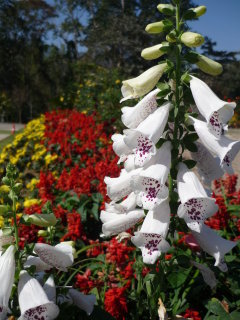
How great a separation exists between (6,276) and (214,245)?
898mm

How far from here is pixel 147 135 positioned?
1.40 m

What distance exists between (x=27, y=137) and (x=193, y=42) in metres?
6.80

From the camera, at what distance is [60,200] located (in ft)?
12.9

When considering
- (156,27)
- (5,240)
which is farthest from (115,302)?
(156,27)

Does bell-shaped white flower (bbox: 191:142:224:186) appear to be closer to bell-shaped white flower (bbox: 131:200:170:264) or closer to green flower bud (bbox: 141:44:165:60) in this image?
bell-shaped white flower (bbox: 131:200:170:264)

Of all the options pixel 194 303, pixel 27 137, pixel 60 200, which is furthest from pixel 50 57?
→ pixel 194 303

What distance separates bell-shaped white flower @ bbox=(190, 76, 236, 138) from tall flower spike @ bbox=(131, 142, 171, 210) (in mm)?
211

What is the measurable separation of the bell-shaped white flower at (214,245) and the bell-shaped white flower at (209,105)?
1.65 feet

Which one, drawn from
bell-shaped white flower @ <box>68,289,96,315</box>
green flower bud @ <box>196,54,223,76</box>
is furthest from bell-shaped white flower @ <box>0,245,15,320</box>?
green flower bud @ <box>196,54,223,76</box>

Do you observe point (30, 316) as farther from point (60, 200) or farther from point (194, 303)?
point (60, 200)

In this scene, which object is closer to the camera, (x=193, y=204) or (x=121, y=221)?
(x=193, y=204)

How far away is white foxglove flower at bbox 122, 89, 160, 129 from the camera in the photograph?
153cm

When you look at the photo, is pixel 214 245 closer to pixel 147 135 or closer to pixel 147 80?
pixel 147 135

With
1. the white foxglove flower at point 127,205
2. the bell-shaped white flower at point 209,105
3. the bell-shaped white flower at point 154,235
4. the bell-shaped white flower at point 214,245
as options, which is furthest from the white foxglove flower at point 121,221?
the bell-shaped white flower at point 209,105
